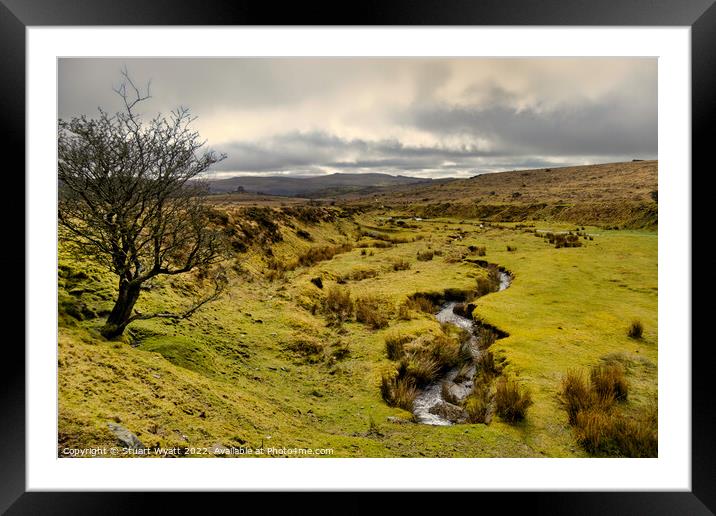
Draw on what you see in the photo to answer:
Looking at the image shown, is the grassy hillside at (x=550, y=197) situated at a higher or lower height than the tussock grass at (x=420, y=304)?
higher

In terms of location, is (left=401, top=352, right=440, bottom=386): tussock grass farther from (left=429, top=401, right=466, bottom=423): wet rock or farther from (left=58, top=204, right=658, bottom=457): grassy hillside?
(left=429, top=401, right=466, bottom=423): wet rock

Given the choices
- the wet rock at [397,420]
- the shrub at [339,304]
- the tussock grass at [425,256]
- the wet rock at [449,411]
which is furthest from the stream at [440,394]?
the tussock grass at [425,256]

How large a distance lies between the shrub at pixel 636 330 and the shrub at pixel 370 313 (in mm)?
4530

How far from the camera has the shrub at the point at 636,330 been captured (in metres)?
6.41

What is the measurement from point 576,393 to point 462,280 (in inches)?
207

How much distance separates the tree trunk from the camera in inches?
171

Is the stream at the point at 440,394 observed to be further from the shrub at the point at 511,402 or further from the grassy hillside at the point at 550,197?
the grassy hillside at the point at 550,197

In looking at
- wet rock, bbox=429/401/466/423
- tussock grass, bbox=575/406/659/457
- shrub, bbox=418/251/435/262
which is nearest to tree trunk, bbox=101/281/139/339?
wet rock, bbox=429/401/466/423

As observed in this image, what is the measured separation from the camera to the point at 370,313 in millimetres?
7512

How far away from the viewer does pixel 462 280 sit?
9.79 m
